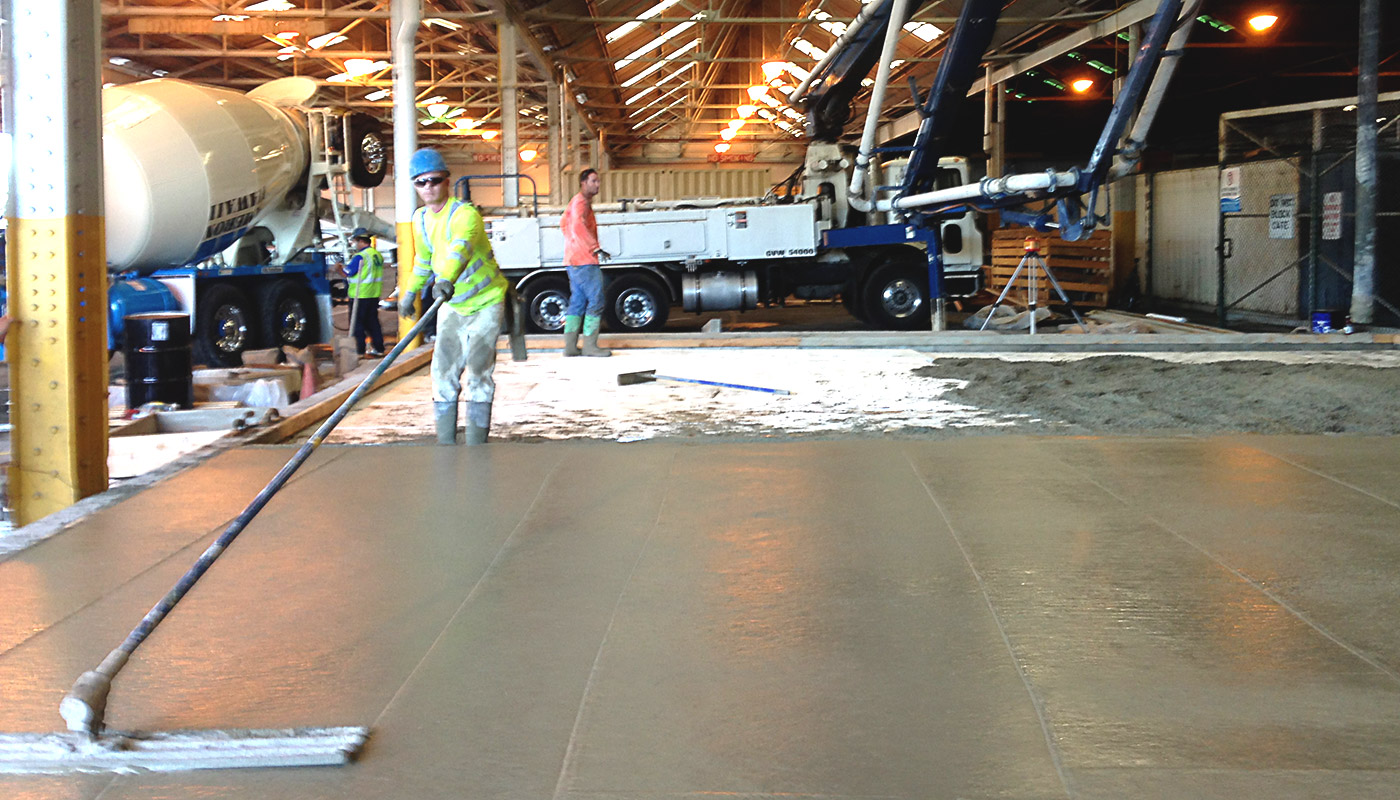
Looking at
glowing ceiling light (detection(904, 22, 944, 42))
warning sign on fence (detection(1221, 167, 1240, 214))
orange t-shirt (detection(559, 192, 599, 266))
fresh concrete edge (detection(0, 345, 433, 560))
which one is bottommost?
fresh concrete edge (detection(0, 345, 433, 560))

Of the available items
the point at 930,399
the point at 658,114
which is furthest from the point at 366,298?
the point at 658,114

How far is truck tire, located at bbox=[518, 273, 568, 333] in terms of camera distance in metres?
20.2

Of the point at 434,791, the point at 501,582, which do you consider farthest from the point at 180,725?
the point at 501,582

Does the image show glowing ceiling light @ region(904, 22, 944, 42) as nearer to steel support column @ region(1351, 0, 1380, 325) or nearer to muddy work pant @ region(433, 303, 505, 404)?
steel support column @ region(1351, 0, 1380, 325)

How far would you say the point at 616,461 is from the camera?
739 centimetres

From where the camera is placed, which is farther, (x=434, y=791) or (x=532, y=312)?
(x=532, y=312)

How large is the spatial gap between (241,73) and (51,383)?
2942cm

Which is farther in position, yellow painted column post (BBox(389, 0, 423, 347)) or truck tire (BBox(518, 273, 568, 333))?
truck tire (BBox(518, 273, 568, 333))

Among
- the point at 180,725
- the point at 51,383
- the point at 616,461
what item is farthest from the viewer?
the point at 616,461

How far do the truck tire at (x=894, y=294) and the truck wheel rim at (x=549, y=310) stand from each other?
184 inches

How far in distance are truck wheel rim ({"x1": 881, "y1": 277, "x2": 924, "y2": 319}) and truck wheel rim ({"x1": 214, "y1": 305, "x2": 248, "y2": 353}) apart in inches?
368

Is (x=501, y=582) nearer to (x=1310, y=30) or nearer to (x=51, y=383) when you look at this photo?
(x=51, y=383)

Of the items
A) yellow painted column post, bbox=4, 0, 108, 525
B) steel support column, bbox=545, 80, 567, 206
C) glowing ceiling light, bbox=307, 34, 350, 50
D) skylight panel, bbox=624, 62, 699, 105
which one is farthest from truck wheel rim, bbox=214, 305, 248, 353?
skylight panel, bbox=624, 62, 699, 105

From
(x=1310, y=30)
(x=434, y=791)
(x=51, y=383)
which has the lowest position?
(x=434, y=791)
